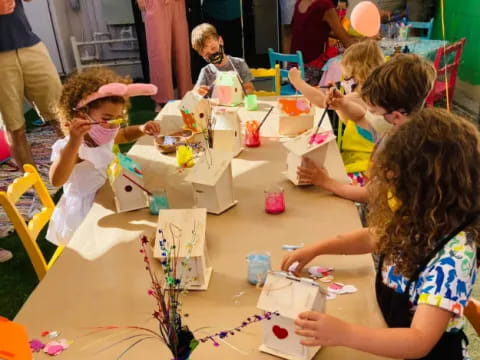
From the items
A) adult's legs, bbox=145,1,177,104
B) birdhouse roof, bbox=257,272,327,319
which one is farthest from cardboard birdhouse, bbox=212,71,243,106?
adult's legs, bbox=145,1,177,104

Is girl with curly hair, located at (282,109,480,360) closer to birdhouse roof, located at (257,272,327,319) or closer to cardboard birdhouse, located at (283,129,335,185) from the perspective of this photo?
birdhouse roof, located at (257,272,327,319)

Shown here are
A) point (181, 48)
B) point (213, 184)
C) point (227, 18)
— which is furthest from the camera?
point (227, 18)

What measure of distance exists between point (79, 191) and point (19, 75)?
59.7 inches

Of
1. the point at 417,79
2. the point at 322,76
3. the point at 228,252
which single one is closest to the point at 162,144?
the point at 228,252

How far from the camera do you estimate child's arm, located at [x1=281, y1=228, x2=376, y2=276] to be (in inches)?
47.8

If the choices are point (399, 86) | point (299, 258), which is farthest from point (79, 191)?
point (399, 86)

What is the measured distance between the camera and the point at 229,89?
254 cm

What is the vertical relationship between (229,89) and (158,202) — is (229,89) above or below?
above

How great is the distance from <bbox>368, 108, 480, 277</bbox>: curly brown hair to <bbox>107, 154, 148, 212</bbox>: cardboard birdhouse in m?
0.89

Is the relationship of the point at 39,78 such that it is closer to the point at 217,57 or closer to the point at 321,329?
the point at 217,57

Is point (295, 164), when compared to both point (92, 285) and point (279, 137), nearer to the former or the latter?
point (279, 137)

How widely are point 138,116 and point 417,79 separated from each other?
3388mm

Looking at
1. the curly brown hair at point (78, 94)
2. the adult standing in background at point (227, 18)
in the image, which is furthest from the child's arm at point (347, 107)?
the adult standing in background at point (227, 18)

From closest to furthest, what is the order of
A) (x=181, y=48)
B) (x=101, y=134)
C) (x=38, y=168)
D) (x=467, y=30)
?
(x=101, y=134), (x=38, y=168), (x=467, y=30), (x=181, y=48)
